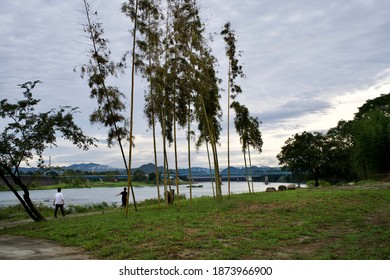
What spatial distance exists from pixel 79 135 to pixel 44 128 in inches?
57.6

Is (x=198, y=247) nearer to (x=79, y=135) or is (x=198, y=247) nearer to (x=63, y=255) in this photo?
(x=63, y=255)

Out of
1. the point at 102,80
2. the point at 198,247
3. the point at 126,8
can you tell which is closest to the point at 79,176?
the point at 102,80

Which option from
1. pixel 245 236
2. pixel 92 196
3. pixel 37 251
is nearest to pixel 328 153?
pixel 92 196

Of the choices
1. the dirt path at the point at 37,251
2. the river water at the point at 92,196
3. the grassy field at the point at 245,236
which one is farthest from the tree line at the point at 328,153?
the dirt path at the point at 37,251

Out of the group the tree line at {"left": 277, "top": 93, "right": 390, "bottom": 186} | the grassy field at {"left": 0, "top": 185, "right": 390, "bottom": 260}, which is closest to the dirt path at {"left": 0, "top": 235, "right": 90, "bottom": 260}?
the grassy field at {"left": 0, "top": 185, "right": 390, "bottom": 260}

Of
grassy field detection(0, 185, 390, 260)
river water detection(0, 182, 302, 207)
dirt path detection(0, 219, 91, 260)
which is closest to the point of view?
grassy field detection(0, 185, 390, 260)

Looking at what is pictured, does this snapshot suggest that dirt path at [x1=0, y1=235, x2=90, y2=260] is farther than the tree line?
No

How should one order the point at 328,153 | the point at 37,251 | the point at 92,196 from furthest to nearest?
the point at 92,196, the point at 328,153, the point at 37,251

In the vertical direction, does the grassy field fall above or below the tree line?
below

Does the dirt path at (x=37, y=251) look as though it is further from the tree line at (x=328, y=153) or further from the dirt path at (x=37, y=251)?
the tree line at (x=328, y=153)

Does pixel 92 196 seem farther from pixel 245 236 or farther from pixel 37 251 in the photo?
pixel 245 236

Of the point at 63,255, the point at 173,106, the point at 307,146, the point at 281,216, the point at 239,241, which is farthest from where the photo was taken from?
the point at 307,146

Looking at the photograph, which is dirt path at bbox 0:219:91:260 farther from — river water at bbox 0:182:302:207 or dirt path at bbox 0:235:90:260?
river water at bbox 0:182:302:207
